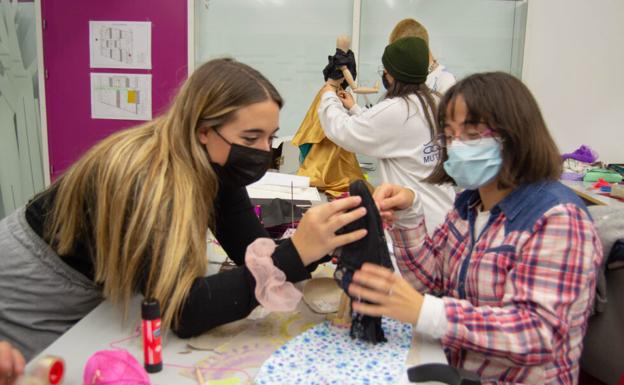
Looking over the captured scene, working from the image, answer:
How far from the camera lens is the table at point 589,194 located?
281 cm

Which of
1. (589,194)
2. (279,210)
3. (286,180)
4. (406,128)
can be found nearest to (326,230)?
(279,210)

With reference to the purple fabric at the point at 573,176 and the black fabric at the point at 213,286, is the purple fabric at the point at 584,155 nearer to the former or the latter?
the purple fabric at the point at 573,176

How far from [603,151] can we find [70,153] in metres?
4.48

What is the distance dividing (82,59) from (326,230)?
13.0 feet

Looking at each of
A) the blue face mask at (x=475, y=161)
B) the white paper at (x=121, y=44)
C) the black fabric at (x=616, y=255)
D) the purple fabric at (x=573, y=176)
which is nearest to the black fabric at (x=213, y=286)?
the blue face mask at (x=475, y=161)

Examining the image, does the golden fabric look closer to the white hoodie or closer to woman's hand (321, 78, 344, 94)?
woman's hand (321, 78, 344, 94)

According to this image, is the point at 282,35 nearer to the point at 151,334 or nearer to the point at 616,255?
the point at 616,255

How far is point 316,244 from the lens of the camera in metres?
1.14

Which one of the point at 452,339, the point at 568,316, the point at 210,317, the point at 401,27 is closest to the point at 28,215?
the point at 210,317

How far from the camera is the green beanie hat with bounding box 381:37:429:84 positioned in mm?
2199

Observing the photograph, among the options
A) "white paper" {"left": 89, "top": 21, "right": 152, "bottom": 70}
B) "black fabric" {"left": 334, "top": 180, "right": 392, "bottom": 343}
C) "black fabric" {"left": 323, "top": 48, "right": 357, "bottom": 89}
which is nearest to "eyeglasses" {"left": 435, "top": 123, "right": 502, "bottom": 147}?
"black fabric" {"left": 334, "top": 180, "right": 392, "bottom": 343}

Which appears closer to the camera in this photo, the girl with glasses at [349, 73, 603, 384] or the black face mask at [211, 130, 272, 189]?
the girl with glasses at [349, 73, 603, 384]

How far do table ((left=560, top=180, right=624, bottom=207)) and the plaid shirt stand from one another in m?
1.83

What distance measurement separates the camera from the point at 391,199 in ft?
4.59
